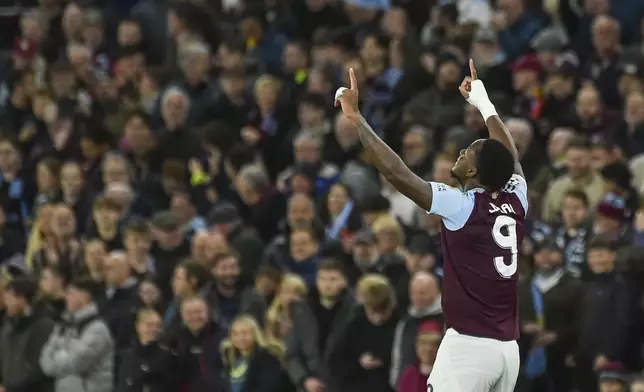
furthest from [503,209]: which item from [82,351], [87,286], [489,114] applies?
[87,286]

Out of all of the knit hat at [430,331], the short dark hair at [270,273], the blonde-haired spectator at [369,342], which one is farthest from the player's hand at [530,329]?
the short dark hair at [270,273]

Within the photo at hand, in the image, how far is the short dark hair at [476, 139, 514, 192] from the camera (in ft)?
31.8

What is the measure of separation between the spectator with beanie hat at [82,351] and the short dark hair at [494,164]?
5.31m

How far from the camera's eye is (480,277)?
9750 mm

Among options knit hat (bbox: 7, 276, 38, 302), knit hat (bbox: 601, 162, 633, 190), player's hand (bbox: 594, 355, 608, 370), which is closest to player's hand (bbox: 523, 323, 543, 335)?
player's hand (bbox: 594, 355, 608, 370)

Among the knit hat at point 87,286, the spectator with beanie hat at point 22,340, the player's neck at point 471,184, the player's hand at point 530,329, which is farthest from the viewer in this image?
the spectator with beanie hat at point 22,340

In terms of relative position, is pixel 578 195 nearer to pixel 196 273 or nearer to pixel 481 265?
pixel 196 273

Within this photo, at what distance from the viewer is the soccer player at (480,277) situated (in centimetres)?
970

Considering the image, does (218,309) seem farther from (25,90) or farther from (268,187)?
(25,90)

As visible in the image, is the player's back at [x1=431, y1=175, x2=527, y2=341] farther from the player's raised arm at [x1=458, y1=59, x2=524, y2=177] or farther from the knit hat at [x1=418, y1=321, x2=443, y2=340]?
the knit hat at [x1=418, y1=321, x2=443, y2=340]

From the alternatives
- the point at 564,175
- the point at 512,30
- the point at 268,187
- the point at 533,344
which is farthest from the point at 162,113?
the point at 533,344

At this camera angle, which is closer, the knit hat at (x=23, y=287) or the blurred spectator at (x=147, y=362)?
the blurred spectator at (x=147, y=362)

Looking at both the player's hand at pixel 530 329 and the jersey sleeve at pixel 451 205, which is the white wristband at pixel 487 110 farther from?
the player's hand at pixel 530 329

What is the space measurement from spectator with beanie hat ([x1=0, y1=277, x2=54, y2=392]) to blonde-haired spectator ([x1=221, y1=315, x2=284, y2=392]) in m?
1.86
